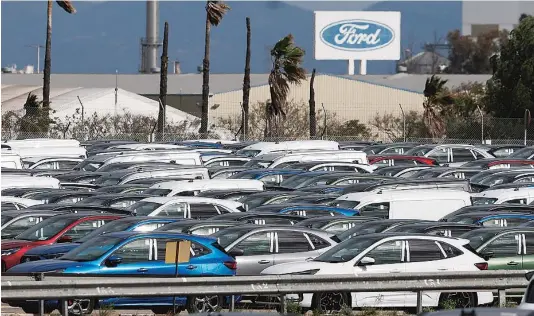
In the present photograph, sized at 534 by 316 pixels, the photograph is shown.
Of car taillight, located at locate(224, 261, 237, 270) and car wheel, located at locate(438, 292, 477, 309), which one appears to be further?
car taillight, located at locate(224, 261, 237, 270)

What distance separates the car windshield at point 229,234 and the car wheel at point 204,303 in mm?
2753

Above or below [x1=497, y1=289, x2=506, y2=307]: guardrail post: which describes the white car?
above

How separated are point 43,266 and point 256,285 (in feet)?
13.0

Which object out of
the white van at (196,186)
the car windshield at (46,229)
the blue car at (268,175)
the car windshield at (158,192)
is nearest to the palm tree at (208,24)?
the blue car at (268,175)

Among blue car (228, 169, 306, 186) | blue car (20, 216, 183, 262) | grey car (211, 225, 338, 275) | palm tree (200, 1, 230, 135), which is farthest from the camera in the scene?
palm tree (200, 1, 230, 135)

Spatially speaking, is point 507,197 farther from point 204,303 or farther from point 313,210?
point 204,303

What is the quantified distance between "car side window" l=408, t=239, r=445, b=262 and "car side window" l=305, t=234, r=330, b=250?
177cm

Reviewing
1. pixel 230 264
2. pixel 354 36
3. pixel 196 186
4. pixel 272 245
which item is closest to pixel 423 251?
pixel 272 245

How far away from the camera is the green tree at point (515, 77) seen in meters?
63.3

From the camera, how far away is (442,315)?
33.1 feet

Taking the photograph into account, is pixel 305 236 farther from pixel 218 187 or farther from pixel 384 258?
pixel 218 187

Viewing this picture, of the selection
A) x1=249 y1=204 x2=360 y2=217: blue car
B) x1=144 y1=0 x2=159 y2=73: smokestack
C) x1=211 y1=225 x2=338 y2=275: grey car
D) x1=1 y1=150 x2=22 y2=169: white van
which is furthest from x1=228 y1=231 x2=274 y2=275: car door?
x1=144 y1=0 x2=159 y2=73: smokestack

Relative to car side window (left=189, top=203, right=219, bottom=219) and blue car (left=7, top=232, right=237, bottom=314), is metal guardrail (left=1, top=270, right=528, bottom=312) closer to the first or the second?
blue car (left=7, top=232, right=237, bottom=314)

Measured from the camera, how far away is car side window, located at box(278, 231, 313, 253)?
65.0ft
